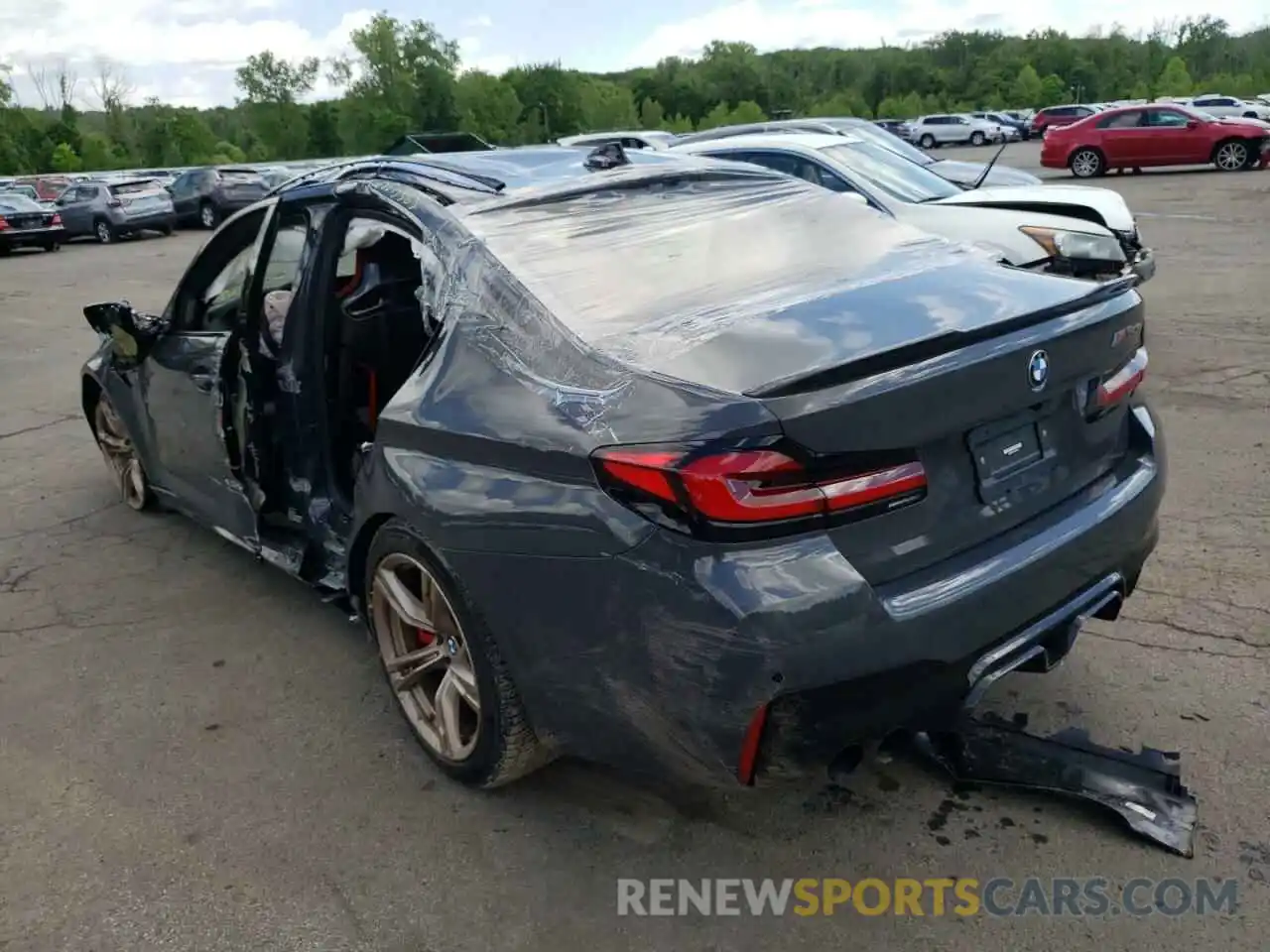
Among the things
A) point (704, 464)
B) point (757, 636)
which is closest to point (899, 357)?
point (704, 464)

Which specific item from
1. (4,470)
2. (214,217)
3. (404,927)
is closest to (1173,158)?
(214,217)

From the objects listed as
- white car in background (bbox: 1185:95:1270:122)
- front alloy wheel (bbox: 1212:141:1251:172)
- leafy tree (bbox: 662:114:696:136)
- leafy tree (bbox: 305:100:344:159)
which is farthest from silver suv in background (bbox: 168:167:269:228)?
leafy tree (bbox: 662:114:696:136)

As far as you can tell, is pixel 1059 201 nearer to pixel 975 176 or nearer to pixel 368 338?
pixel 975 176

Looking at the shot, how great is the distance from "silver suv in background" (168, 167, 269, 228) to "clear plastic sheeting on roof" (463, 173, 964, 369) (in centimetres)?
2567

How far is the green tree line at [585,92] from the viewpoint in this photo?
59.6m

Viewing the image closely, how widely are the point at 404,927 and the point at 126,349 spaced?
3210 mm

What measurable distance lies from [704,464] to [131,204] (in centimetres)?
2709

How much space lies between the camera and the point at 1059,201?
766cm

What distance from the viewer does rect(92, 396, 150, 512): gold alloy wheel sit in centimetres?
537

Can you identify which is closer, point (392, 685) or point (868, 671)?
point (868, 671)

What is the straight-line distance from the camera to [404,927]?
8.30 ft

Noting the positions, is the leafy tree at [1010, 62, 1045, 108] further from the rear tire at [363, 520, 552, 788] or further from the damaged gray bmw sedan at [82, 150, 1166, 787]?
the rear tire at [363, 520, 552, 788]

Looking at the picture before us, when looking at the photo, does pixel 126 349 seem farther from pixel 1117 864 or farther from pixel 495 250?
pixel 1117 864

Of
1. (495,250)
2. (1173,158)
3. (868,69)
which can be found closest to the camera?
(495,250)
